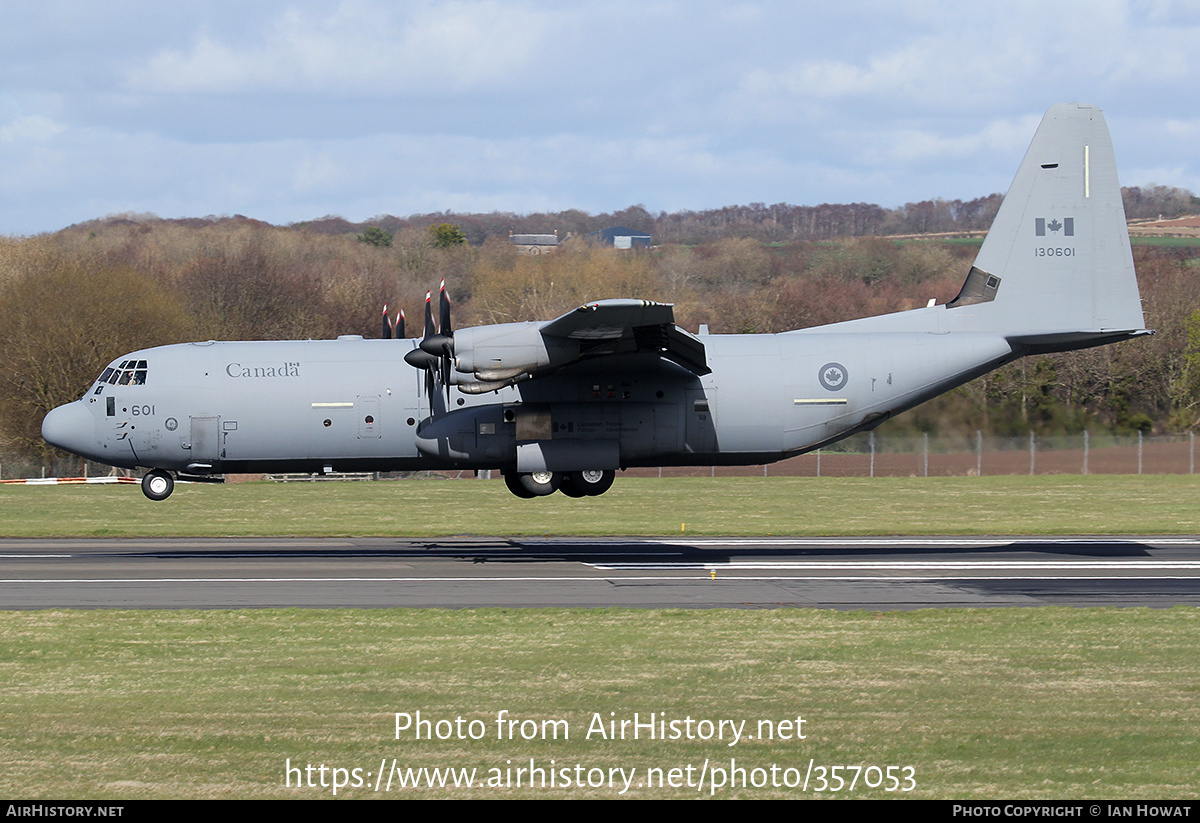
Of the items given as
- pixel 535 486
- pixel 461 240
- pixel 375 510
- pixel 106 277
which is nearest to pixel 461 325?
pixel 106 277

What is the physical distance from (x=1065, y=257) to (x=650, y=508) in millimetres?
16216

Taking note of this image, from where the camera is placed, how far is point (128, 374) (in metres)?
26.5

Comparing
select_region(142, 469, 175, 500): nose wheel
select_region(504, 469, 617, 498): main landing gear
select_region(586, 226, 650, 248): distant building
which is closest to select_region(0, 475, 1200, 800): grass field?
select_region(142, 469, 175, 500): nose wheel

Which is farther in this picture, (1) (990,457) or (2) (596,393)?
(1) (990,457)

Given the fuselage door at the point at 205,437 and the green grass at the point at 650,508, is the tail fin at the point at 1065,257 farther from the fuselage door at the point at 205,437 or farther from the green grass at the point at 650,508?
the fuselage door at the point at 205,437

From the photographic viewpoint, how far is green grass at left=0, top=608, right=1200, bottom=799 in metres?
10.5

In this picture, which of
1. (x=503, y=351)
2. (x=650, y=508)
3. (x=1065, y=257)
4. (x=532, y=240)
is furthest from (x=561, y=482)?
(x=532, y=240)

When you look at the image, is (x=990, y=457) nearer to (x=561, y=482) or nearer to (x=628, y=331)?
(x=561, y=482)

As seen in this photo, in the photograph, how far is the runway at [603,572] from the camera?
20.5m

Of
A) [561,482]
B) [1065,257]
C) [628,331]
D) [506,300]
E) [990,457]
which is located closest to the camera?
[628,331]

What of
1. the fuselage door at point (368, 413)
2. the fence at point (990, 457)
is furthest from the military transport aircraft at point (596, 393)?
the fence at point (990, 457)

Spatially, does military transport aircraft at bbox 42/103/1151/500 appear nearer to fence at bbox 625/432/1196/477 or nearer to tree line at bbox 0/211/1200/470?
tree line at bbox 0/211/1200/470

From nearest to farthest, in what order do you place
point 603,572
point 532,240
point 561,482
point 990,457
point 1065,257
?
point 603,572 → point 1065,257 → point 561,482 → point 990,457 → point 532,240

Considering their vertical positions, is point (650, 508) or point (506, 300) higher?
point (506, 300)
